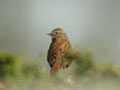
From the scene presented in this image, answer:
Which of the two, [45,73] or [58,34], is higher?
[58,34]

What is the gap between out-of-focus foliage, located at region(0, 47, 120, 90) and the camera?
46cm

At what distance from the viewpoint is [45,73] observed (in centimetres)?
50

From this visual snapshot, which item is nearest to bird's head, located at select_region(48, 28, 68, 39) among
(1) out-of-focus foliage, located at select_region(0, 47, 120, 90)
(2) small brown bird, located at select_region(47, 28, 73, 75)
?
(2) small brown bird, located at select_region(47, 28, 73, 75)

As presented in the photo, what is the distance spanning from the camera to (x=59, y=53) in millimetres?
549

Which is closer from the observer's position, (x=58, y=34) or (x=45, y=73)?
(x=45, y=73)

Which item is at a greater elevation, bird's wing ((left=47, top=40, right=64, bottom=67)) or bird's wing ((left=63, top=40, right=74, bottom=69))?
bird's wing ((left=47, top=40, right=64, bottom=67))

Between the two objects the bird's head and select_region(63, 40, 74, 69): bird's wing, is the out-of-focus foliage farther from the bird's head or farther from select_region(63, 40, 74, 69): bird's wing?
the bird's head

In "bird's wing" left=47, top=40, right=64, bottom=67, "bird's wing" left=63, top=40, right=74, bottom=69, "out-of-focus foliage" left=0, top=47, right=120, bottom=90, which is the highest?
"bird's wing" left=47, top=40, right=64, bottom=67

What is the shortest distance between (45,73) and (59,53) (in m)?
0.06

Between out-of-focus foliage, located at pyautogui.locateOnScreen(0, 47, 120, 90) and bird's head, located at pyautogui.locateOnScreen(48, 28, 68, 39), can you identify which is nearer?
out-of-focus foliage, located at pyautogui.locateOnScreen(0, 47, 120, 90)

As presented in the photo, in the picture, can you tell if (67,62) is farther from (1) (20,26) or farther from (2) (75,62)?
(1) (20,26)

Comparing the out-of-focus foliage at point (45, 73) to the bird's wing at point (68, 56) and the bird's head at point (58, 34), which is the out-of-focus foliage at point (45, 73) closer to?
the bird's wing at point (68, 56)

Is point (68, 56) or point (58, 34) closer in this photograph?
point (68, 56)

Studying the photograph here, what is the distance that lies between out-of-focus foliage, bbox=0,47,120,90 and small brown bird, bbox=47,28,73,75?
2 cm
